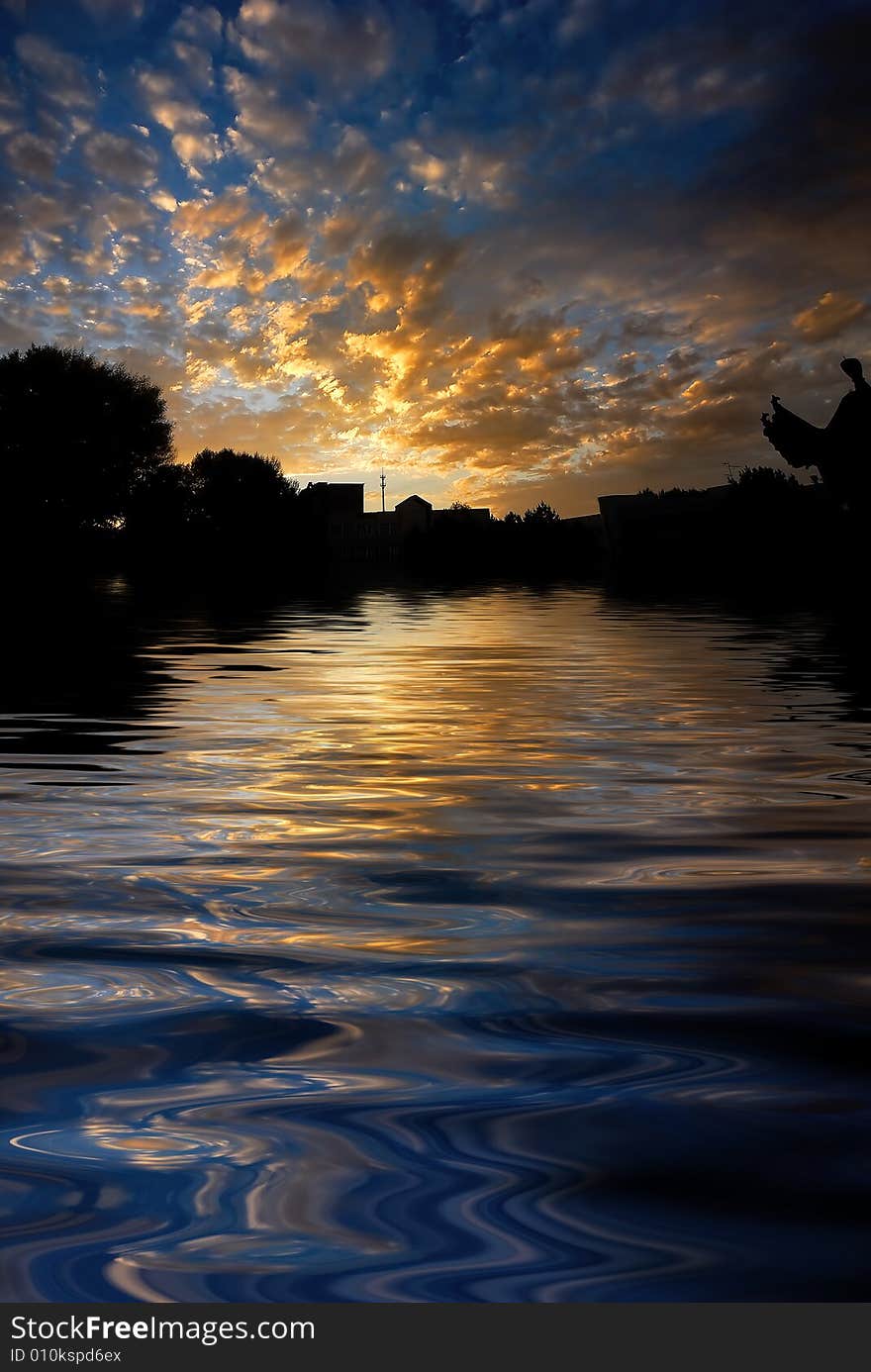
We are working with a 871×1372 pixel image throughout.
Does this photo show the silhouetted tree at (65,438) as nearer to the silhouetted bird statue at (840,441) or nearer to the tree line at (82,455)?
the tree line at (82,455)

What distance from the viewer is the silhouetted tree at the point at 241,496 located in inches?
3273

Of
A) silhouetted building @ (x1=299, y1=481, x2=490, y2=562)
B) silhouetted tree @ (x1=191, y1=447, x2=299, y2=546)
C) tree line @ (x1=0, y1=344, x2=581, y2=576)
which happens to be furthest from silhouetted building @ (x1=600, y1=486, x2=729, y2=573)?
silhouetted building @ (x1=299, y1=481, x2=490, y2=562)

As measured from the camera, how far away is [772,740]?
18.6 feet

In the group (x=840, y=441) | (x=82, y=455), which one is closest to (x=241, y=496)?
(x=82, y=455)

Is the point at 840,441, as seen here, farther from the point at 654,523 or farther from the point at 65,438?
the point at 65,438

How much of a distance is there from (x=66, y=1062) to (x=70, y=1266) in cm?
60

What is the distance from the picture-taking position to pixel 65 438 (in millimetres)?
53438

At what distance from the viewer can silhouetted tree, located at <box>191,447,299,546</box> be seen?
8312 centimetres

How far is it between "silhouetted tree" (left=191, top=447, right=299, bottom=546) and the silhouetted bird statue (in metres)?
63.4

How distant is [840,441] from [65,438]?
4177 cm

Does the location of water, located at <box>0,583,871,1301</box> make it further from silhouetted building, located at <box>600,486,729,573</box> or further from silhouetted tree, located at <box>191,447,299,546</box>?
silhouetted tree, located at <box>191,447,299,546</box>

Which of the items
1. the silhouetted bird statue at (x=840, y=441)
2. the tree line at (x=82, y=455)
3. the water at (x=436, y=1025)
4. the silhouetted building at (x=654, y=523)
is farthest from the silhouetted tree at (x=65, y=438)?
the water at (x=436, y=1025)

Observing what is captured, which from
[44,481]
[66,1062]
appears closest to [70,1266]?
[66,1062]

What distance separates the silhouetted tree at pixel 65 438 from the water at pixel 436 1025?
52.2m
